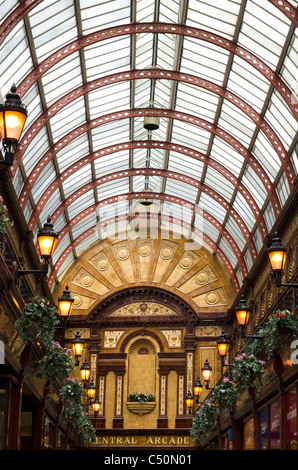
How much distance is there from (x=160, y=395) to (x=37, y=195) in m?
14.0

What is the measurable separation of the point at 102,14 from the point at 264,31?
18.8ft

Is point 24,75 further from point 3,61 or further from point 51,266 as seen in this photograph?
point 51,266

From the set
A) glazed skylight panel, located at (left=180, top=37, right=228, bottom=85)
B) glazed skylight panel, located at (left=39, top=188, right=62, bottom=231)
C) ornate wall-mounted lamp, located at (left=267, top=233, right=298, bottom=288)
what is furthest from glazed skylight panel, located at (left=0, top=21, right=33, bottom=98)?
glazed skylight panel, located at (left=39, top=188, right=62, bottom=231)

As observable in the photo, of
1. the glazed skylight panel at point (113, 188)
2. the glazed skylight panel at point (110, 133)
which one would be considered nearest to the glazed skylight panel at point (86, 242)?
the glazed skylight panel at point (113, 188)

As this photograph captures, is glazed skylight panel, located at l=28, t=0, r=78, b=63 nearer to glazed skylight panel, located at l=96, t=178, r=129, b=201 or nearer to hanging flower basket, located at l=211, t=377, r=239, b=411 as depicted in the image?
hanging flower basket, located at l=211, t=377, r=239, b=411

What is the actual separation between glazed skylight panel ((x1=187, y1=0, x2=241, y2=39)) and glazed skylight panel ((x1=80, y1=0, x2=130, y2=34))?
7.88 ft

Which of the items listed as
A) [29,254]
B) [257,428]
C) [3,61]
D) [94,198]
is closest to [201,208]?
[94,198]

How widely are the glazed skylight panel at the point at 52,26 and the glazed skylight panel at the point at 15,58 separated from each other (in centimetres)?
48

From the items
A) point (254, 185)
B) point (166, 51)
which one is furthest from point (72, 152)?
point (254, 185)

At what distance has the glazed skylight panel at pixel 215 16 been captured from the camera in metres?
26.8

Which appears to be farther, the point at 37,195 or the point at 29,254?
the point at 37,195

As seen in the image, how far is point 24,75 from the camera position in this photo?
87.8 ft

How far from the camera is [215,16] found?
27625mm

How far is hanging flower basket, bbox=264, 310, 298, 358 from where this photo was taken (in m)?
19.7
